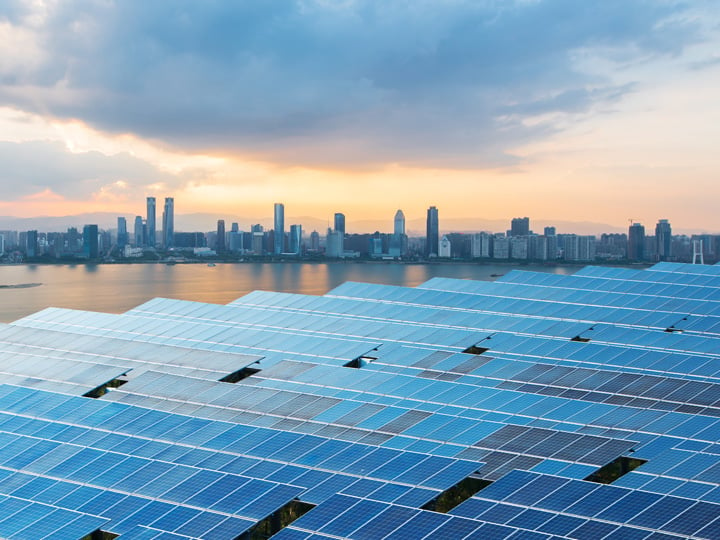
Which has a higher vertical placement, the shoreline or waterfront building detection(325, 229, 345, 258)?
waterfront building detection(325, 229, 345, 258)

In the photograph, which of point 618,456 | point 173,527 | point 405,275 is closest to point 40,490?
point 173,527

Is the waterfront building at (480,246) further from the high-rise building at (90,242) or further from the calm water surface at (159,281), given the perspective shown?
the high-rise building at (90,242)

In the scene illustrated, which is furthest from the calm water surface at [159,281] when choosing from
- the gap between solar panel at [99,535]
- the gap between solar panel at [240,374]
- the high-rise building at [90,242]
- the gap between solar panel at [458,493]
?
the gap between solar panel at [458,493]

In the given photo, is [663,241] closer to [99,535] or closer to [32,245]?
[32,245]

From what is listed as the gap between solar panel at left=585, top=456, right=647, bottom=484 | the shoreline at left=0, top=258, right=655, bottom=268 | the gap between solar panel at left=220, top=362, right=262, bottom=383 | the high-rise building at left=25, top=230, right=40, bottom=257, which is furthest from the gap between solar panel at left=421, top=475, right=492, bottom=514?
the high-rise building at left=25, top=230, right=40, bottom=257

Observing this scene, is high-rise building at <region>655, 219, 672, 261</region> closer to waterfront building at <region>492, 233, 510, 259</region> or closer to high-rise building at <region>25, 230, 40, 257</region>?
waterfront building at <region>492, 233, 510, 259</region>

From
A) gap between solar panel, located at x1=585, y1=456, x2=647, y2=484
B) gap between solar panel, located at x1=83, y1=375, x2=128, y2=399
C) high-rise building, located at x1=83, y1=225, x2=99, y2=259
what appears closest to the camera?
gap between solar panel, located at x1=585, y1=456, x2=647, y2=484

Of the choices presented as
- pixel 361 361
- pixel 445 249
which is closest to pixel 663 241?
pixel 445 249
